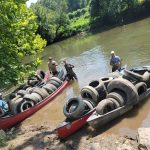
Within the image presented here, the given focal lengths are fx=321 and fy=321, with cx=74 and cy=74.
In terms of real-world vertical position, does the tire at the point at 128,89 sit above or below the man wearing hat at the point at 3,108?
above

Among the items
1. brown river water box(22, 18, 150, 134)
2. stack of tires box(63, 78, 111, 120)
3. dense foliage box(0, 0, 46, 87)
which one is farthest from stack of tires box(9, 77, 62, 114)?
stack of tires box(63, 78, 111, 120)

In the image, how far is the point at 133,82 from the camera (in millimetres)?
14508

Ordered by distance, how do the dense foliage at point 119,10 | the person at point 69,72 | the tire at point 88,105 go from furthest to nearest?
the dense foliage at point 119,10 → the person at point 69,72 → the tire at point 88,105

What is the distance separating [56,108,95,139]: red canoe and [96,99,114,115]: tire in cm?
51

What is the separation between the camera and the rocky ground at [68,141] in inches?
439

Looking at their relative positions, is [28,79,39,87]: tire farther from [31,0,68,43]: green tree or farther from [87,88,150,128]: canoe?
[31,0,68,43]: green tree

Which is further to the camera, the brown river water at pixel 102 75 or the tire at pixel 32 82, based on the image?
the tire at pixel 32 82

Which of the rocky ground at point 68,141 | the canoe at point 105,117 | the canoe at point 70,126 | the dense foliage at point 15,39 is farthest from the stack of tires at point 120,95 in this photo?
the dense foliage at point 15,39

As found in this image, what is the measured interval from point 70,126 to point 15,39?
557 centimetres

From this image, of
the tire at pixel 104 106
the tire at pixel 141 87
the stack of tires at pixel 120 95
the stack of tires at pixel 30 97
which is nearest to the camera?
the tire at pixel 104 106

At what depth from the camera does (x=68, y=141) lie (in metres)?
12.5

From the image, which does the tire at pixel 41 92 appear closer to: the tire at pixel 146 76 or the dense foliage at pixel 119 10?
the tire at pixel 146 76

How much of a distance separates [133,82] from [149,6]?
137ft

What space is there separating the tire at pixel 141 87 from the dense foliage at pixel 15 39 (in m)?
5.69
